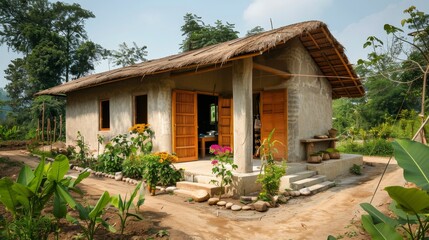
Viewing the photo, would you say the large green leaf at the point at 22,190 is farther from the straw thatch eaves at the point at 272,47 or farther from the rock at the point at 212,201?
the straw thatch eaves at the point at 272,47

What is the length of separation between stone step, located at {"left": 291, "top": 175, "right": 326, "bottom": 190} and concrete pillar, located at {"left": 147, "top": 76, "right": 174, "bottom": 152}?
341 centimetres

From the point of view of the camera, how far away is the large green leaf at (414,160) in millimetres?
2135

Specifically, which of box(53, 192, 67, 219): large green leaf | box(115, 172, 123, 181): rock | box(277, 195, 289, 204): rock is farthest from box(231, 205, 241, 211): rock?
box(115, 172, 123, 181): rock

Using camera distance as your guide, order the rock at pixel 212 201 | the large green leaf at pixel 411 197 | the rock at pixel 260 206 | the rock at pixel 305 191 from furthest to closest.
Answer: the rock at pixel 305 191, the rock at pixel 212 201, the rock at pixel 260 206, the large green leaf at pixel 411 197

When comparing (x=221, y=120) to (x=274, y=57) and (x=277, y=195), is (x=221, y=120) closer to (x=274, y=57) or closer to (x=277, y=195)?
(x=274, y=57)

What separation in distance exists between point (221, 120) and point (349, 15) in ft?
15.1

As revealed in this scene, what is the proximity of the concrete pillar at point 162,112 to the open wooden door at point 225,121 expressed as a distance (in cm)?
195

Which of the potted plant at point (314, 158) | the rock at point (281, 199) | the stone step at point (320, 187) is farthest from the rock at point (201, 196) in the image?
the potted plant at point (314, 158)

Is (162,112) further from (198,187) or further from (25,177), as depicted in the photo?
(25,177)

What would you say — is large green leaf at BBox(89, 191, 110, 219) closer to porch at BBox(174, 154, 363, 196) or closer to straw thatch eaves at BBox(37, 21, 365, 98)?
porch at BBox(174, 154, 363, 196)

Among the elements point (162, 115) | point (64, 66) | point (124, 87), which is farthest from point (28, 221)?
point (64, 66)

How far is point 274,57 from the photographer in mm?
7887

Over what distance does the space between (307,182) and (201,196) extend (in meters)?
2.54

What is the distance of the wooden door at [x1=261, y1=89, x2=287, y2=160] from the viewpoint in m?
7.84
